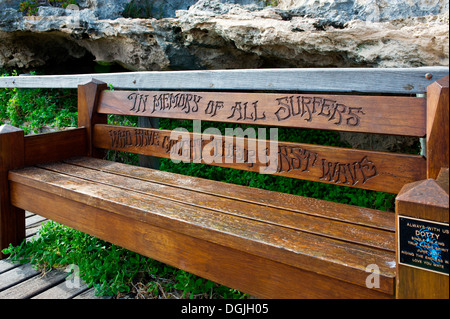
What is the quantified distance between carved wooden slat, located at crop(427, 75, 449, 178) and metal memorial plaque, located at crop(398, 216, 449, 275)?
458mm

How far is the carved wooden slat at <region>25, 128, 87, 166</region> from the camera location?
8.26 feet

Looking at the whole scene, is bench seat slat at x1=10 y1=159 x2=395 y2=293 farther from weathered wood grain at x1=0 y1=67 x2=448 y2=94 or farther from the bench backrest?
weathered wood grain at x1=0 y1=67 x2=448 y2=94

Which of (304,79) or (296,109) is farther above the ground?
(304,79)

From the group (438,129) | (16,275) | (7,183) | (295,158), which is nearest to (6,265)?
(16,275)

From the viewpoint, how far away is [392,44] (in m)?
2.51

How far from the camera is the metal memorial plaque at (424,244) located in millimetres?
1011

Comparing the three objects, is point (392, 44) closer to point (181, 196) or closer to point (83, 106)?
point (181, 196)

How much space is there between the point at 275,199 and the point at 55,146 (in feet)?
5.65

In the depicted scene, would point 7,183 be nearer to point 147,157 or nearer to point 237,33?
point 147,157

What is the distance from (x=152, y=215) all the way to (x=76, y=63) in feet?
17.5

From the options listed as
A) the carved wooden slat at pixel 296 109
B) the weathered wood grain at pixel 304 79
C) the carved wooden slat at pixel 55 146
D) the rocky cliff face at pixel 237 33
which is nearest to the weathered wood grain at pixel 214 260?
the carved wooden slat at pixel 55 146

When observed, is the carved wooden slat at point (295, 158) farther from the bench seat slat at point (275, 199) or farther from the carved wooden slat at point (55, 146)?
the carved wooden slat at point (55, 146)

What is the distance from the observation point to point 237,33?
3.24 m
